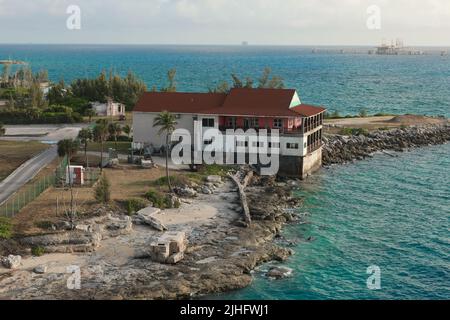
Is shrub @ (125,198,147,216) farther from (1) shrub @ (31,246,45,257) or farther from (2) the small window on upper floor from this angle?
(2) the small window on upper floor

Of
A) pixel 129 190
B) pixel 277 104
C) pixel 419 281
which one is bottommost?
pixel 419 281

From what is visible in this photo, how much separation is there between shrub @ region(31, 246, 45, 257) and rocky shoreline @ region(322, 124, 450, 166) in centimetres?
4084

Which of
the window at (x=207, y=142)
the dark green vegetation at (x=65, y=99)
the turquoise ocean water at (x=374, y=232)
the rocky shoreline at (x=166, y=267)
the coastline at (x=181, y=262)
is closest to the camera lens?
the rocky shoreline at (x=166, y=267)

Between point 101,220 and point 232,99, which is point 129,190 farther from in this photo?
point 232,99

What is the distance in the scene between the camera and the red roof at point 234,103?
6612 centimetres

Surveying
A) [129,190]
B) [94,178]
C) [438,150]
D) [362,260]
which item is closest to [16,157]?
[94,178]

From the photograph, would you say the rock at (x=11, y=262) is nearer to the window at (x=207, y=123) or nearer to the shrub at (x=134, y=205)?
the shrub at (x=134, y=205)

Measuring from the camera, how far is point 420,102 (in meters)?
148

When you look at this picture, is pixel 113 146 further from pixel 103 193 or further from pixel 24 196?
pixel 24 196

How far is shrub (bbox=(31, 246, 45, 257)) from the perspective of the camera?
133ft

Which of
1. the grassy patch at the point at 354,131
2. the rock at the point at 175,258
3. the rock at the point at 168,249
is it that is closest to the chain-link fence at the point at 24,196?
the rock at the point at 168,249

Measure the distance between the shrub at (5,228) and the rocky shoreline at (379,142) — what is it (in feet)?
135

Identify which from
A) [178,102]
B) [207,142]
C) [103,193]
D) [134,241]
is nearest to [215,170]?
[207,142]

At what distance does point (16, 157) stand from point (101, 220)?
72.2 ft
